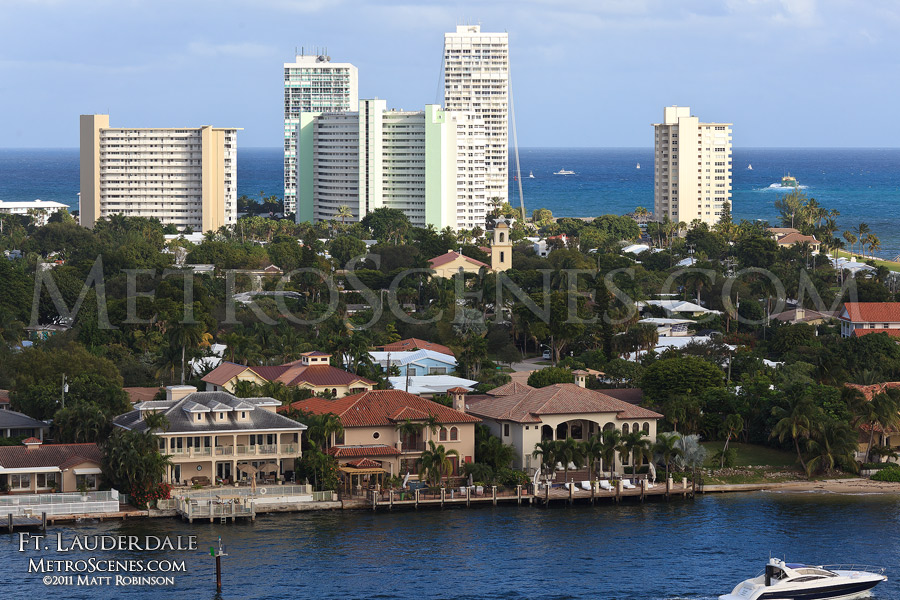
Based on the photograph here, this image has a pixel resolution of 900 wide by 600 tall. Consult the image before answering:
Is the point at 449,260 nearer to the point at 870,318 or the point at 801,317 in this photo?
the point at 801,317

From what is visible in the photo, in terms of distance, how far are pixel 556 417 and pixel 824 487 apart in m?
11.2

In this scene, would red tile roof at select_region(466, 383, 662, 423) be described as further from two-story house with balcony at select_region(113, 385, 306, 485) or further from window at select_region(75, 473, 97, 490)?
window at select_region(75, 473, 97, 490)

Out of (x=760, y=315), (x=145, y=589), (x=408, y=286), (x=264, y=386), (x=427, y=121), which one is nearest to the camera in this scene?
(x=145, y=589)

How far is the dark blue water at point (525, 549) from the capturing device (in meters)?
47.3

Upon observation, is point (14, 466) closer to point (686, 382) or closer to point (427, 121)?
point (686, 382)

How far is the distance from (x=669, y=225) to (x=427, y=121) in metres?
37.7

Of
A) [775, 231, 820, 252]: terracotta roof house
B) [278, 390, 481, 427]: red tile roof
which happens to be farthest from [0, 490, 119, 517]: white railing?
[775, 231, 820, 252]: terracotta roof house

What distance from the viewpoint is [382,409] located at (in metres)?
62.5

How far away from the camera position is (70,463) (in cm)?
5731

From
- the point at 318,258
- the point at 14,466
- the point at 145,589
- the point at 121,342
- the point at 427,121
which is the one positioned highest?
the point at 427,121

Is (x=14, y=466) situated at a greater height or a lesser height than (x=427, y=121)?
lesser

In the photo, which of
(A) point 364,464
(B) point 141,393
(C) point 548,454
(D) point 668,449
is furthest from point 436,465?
(B) point 141,393

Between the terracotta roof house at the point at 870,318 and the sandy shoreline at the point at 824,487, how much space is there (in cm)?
3410

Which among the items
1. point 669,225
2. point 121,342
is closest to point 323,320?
point 121,342
